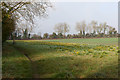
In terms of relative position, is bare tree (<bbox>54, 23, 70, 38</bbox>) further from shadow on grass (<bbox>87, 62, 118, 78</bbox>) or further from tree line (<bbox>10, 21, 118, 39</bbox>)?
shadow on grass (<bbox>87, 62, 118, 78</bbox>)

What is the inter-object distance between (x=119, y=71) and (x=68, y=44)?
20.0 feet

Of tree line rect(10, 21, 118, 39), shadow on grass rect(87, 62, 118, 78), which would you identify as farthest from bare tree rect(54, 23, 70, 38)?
shadow on grass rect(87, 62, 118, 78)

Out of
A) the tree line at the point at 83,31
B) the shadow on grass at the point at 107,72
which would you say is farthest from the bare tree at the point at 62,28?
the shadow on grass at the point at 107,72

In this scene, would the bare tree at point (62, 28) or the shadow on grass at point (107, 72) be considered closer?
the shadow on grass at point (107, 72)

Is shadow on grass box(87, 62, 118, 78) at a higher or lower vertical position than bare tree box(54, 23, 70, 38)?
lower

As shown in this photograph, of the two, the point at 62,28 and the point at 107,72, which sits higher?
the point at 62,28

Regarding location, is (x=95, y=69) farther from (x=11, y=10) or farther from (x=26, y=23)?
(x=26, y=23)

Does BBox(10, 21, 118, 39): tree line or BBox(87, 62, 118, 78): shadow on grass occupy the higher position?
BBox(10, 21, 118, 39): tree line

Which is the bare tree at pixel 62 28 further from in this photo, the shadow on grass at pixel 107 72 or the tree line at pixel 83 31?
the shadow on grass at pixel 107 72

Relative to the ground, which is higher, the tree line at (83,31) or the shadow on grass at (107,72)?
the tree line at (83,31)

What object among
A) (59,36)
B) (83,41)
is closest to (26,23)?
(59,36)

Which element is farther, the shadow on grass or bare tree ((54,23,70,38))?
bare tree ((54,23,70,38))

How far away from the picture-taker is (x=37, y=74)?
5.64 m

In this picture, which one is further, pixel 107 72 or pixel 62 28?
pixel 62 28
